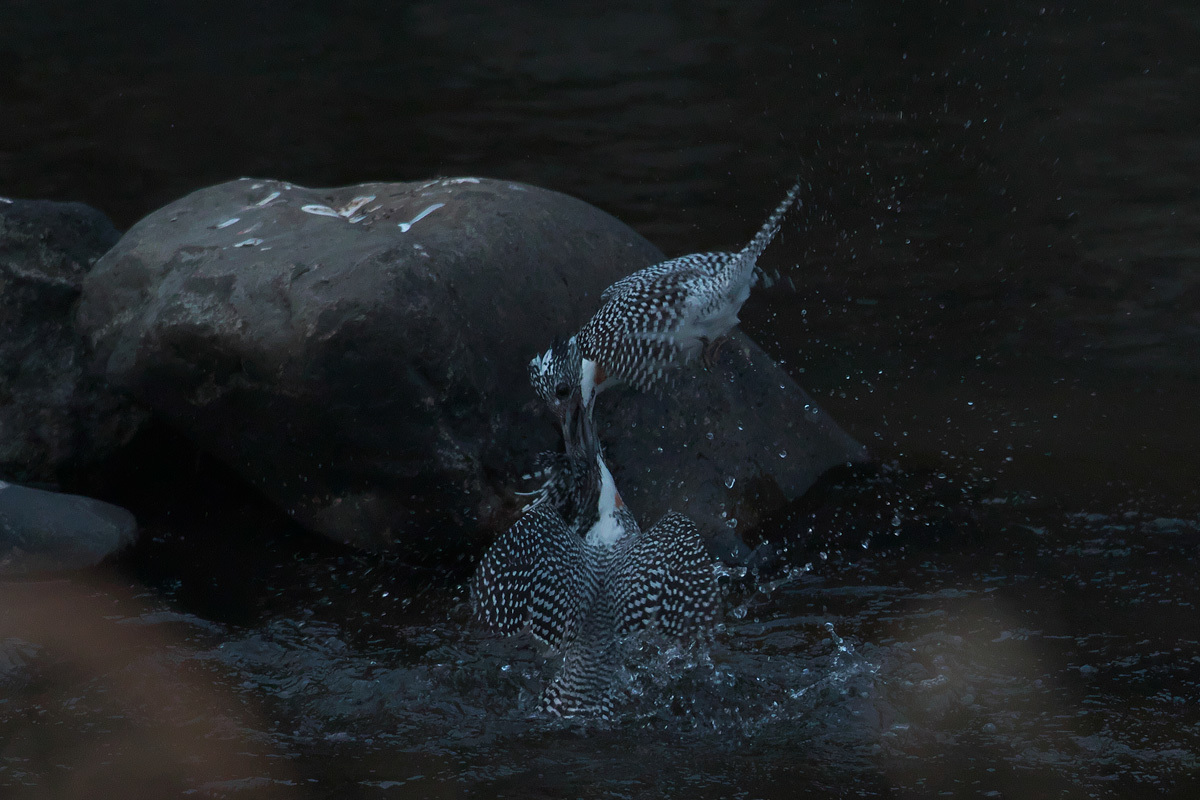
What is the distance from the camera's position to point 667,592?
2.83 meters

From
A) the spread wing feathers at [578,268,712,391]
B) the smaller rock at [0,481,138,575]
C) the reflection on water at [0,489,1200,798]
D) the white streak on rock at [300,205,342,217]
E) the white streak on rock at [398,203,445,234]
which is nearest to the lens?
the reflection on water at [0,489,1200,798]

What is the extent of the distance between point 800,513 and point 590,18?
4.60m

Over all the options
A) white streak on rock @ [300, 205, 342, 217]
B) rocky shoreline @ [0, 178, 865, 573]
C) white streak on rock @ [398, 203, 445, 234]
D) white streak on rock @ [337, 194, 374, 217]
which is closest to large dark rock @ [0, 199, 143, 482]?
rocky shoreline @ [0, 178, 865, 573]

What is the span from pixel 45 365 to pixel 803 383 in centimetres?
299

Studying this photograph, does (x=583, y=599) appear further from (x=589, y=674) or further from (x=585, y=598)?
(x=589, y=674)

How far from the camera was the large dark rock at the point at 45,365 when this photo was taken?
12.9 ft

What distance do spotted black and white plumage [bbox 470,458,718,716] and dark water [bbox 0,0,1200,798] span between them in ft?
0.38

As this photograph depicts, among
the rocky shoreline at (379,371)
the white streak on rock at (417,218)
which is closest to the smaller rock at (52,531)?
the rocky shoreline at (379,371)

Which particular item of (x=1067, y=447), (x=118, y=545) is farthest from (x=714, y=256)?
(x=118, y=545)

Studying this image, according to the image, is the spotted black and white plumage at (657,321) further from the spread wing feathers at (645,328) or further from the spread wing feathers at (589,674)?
the spread wing feathers at (589,674)

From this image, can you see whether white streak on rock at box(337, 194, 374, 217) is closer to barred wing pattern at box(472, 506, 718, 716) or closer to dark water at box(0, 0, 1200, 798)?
dark water at box(0, 0, 1200, 798)

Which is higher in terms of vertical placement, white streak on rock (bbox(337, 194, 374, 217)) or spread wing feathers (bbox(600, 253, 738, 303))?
white streak on rock (bbox(337, 194, 374, 217))

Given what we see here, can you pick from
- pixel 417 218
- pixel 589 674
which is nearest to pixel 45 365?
pixel 417 218

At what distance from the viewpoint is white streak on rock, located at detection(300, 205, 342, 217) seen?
3809 millimetres
